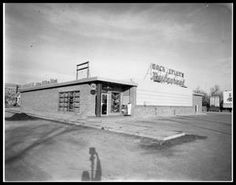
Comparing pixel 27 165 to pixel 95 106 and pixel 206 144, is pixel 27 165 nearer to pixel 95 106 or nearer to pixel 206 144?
pixel 206 144

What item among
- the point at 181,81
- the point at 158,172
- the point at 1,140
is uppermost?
the point at 181,81

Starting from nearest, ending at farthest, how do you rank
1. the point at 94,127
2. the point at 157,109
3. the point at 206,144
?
1. the point at 206,144
2. the point at 94,127
3. the point at 157,109

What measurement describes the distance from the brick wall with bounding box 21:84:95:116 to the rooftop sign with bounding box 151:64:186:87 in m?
9.49

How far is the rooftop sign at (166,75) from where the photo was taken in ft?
71.7

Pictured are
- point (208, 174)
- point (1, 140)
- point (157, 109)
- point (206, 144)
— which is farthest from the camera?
point (157, 109)

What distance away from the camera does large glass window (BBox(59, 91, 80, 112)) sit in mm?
15885

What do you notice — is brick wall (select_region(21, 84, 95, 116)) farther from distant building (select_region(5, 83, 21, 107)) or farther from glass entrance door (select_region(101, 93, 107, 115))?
distant building (select_region(5, 83, 21, 107))

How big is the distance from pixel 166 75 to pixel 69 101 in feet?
42.6

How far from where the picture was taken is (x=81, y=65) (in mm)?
18016

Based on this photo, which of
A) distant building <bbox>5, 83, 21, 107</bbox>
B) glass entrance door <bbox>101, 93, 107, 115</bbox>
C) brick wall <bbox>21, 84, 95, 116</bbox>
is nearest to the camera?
brick wall <bbox>21, 84, 95, 116</bbox>

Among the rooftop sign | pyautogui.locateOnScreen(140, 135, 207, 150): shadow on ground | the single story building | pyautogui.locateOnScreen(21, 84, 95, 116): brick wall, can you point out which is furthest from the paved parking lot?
the rooftop sign

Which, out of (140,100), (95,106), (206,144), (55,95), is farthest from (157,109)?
(206,144)

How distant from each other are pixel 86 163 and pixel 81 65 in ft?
47.4

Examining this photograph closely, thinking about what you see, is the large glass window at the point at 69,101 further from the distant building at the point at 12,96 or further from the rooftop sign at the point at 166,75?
the distant building at the point at 12,96
